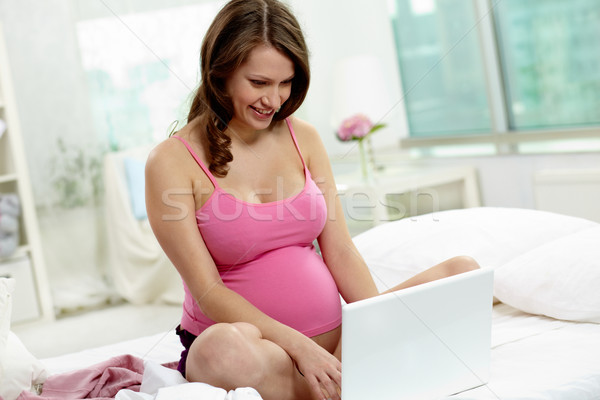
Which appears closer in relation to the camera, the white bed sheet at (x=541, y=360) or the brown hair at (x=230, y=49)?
the white bed sheet at (x=541, y=360)

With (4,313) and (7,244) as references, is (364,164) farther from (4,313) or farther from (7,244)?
(4,313)

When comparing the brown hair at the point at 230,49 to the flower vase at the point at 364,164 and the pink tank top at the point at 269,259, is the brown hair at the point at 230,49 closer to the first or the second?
the pink tank top at the point at 269,259

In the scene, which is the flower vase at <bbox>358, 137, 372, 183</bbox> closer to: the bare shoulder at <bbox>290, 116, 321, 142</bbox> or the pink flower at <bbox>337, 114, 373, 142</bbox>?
the pink flower at <bbox>337, 114, 373, 142</bbox>

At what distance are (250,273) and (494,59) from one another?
200cm

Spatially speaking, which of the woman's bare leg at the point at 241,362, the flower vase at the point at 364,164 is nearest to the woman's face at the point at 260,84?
the woman's bare leg at the point at 241,362

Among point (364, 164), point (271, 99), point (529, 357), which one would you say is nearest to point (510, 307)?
point (529, 357)

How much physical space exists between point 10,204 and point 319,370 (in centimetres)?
220

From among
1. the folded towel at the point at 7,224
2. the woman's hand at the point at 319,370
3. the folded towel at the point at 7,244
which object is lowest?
the woman's hand at the point at 319,370

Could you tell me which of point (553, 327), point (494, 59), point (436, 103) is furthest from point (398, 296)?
point (436, 103)

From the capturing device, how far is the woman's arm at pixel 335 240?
53.0 inches

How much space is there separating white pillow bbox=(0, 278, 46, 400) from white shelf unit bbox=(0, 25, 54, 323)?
1680mm

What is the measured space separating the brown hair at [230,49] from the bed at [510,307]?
1.35 ft

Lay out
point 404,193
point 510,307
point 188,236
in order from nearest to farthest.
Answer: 1. point 188,236
2. point 510,307
3. point 404,193

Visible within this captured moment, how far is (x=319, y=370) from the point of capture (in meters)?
1.04
